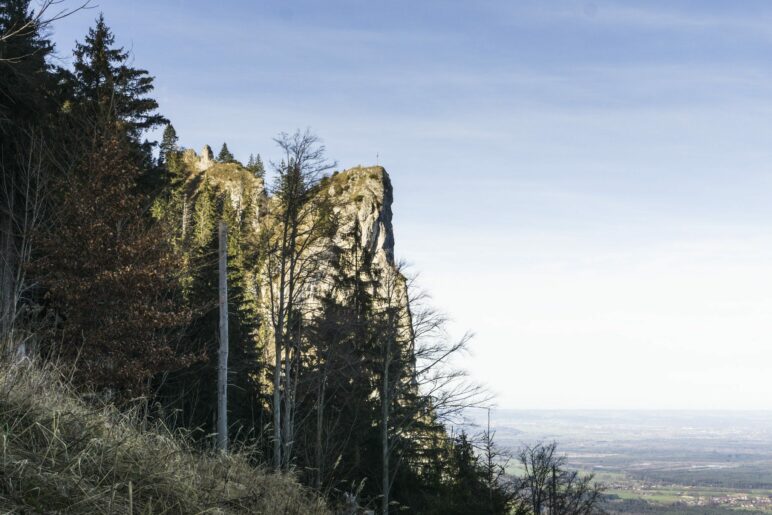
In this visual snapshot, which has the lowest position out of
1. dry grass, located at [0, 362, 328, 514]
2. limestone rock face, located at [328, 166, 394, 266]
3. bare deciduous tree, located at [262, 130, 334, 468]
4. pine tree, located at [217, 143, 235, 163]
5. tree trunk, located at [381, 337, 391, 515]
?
tree trunk, located at [381, 337, 391, 515]

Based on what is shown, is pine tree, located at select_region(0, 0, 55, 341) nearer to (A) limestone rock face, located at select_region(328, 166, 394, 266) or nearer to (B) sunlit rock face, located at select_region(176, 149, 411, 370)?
(B) sunlit rock face, located at select_region(176, 149, 411, 370)

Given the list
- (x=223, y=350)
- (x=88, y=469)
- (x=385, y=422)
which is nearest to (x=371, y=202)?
(x=385, y=422)

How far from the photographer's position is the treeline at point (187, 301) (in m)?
13.4

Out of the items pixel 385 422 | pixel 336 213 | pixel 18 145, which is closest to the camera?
pixel 18 145

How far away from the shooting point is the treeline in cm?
1338

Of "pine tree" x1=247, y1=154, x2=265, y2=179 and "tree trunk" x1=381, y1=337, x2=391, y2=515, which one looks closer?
"tree trunk" x1=381, y1=337, x2=391, y2=515

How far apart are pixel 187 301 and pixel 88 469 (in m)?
21.2

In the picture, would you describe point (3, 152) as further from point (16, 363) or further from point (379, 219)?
point (379, 219)

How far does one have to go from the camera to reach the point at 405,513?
82.7 ft

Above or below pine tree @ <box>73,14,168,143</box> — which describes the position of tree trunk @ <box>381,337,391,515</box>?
below

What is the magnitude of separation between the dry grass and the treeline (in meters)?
1.27

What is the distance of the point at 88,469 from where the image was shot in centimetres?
352

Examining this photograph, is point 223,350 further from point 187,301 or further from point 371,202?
point 371,202

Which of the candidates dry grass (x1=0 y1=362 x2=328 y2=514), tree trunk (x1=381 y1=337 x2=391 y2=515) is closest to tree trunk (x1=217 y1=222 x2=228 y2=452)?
tree trunk (x1=381 y1=337 x2=391 y2=515)
